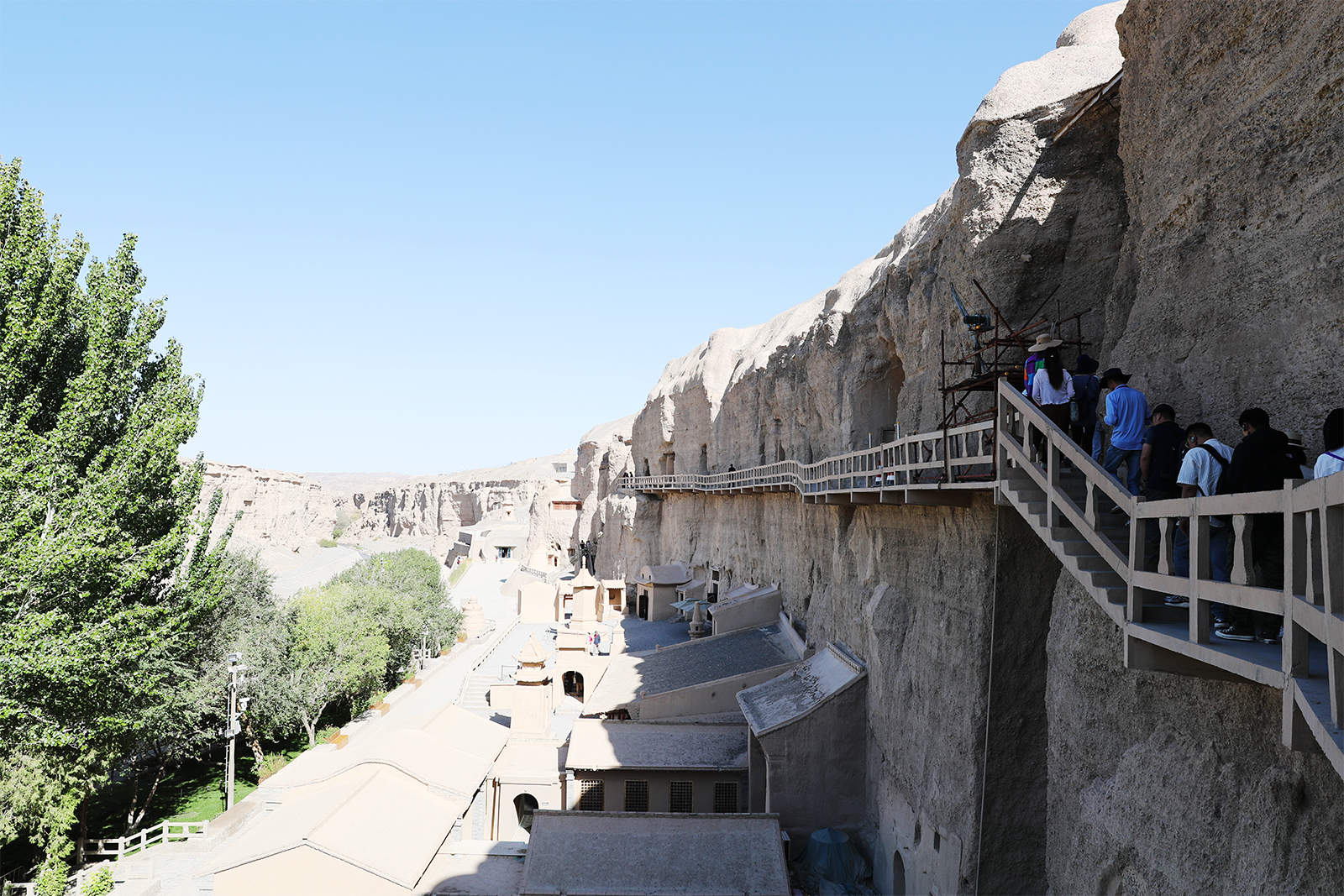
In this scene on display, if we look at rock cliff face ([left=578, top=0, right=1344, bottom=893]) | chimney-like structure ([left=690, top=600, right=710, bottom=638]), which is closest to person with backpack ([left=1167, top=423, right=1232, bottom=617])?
rock cliff face ([left=578, top=0, right=1344, bottom=893])

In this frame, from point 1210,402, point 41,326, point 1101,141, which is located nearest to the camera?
point 1210,402

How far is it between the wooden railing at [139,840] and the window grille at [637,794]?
33.0 ft

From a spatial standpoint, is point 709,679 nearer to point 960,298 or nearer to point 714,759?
point 714,759

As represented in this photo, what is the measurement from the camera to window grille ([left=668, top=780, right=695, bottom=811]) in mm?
18219

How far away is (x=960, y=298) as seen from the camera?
537 inches

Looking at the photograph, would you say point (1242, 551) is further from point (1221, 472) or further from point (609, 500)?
point (609, 500)

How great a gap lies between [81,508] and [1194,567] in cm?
1686

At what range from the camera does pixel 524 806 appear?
20.4 metres

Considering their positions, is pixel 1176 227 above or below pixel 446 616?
above

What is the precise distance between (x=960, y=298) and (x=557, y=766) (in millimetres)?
14478

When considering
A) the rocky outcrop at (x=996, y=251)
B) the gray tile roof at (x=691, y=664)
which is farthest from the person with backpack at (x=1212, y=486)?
the gray tile roof at (x=691, y=664)

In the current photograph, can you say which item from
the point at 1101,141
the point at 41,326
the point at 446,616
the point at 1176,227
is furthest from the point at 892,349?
the point at 446,616

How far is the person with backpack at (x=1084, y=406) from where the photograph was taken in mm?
8555

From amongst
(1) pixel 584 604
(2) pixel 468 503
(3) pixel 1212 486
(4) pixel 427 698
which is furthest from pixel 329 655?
(2) pixel 468 503
